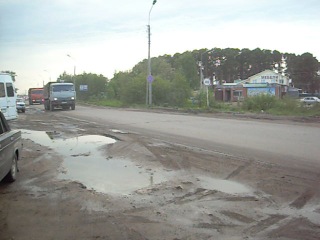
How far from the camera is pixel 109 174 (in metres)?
7.84

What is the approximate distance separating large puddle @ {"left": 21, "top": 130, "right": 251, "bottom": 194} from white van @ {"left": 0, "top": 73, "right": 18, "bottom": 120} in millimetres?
8734

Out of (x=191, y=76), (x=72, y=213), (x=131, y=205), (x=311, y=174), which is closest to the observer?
(x=72, y=213)

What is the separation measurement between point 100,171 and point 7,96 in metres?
13.2

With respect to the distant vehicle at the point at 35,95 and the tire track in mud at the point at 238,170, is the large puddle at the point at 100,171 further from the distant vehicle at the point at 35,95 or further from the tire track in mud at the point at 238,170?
the distant vehicle at the point at 35,95

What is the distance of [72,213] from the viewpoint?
5.23m

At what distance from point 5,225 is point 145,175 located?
3388mm

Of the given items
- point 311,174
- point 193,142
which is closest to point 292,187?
point 311,174

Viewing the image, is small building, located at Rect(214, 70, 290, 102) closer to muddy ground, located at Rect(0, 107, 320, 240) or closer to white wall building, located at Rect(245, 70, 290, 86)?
white wall building, located at Rect(245, 70, 290, 86)

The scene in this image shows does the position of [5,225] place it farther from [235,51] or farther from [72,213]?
[235,51]

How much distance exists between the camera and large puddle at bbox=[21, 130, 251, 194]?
673 cm

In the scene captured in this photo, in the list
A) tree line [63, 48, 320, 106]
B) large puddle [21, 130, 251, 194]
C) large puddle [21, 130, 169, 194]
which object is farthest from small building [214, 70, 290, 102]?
large puddle [21, 130, 251, 194]

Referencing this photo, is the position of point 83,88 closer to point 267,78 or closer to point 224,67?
point 267,78

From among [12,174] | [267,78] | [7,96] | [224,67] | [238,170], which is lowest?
[238,170]

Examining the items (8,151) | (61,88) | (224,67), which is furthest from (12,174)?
(224,67)
